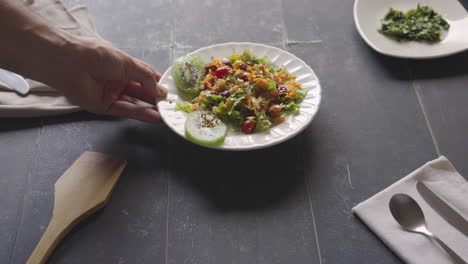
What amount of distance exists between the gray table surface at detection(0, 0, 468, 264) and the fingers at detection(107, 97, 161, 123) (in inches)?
3.0

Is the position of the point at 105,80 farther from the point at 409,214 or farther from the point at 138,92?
the point at 409,214

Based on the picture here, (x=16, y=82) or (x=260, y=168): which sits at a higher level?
(x=16, y=82)

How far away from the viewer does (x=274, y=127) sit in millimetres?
1621

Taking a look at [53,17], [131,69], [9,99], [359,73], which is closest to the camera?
[131,69]

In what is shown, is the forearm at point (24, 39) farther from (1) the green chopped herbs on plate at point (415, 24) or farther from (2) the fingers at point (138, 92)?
(1) the green chopped herbs on plate at point (415, 24)

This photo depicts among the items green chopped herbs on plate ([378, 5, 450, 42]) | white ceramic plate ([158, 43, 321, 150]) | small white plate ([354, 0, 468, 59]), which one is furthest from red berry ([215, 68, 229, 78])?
green chopped herbs on plate ([378, 5, 450, 42])

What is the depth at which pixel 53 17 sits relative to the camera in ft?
7.10

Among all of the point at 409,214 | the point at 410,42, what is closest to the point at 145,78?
the point at 409,214

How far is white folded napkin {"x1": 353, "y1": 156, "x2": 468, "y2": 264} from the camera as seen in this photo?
135 cm

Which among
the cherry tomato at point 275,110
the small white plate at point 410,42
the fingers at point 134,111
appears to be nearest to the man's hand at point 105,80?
the fingers at point 134,111

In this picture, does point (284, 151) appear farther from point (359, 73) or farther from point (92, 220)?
point (92, 220)

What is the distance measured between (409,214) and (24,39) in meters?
1.52

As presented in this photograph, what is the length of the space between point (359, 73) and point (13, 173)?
162 centimetres

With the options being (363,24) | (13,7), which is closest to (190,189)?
(13,7)
